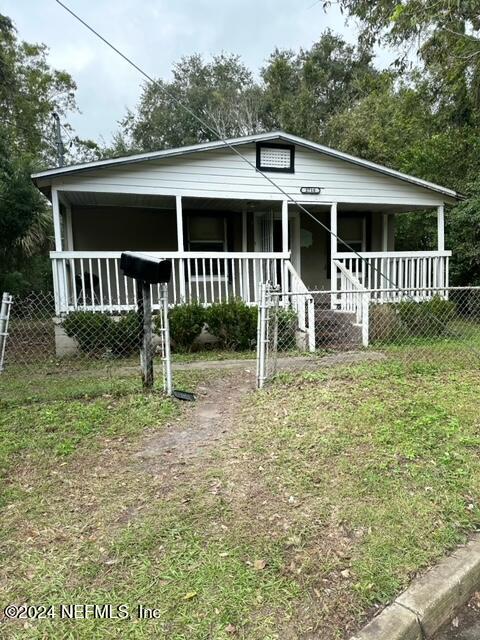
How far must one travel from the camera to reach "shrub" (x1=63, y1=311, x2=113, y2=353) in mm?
7293

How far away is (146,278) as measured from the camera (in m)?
4.50

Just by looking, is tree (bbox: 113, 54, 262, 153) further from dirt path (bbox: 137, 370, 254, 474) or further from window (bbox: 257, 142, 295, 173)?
dirt path (bbox: 137, 370, 254, 474)

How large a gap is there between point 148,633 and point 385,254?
8439 mm

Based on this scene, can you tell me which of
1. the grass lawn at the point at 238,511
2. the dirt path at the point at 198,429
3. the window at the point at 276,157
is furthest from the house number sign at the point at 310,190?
the grass lawn at the point at 238,511

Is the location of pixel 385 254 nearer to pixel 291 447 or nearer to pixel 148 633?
pixel 291 447

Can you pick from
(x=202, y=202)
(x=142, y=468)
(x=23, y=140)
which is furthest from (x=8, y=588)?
(x=23, y=140)

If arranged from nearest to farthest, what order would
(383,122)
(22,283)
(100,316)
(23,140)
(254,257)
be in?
(100,316) < (254,257) < (22,283) < (383,122) < (23,140)

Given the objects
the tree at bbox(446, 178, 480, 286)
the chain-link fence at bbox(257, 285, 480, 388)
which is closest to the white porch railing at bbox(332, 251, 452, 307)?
the chain-link fence at bbox(257, 285, 480, 388)

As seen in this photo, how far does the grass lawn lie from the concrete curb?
68 mm

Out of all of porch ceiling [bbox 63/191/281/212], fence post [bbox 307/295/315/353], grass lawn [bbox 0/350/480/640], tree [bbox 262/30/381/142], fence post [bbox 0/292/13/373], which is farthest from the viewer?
tree [bbox 262/30/381/142]

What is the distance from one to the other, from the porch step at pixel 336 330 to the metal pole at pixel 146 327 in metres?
3.73

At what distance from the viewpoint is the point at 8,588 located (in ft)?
6.87

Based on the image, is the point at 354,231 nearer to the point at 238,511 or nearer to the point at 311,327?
the point at 311,327

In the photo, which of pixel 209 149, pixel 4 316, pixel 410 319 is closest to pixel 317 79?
pixel 209 149
